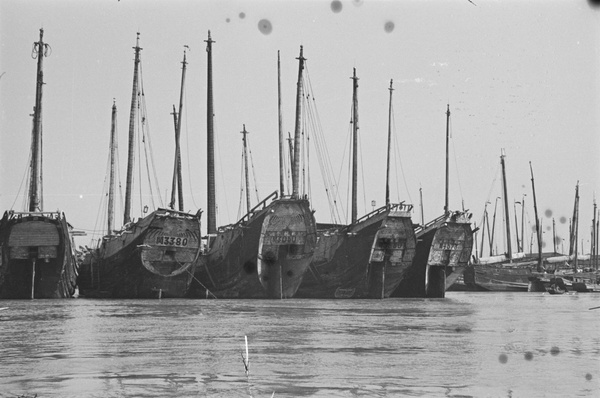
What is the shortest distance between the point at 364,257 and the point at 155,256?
12051 millimetres

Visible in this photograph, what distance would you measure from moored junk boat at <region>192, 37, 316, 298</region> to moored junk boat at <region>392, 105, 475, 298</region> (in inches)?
380

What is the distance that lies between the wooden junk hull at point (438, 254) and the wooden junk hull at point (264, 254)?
9583 millimetres

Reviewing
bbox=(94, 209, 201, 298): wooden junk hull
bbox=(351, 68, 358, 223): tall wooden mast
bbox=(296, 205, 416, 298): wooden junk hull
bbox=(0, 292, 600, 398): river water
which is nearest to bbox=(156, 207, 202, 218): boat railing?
bbox=(94, 209, 201, 298): wooden junk hull

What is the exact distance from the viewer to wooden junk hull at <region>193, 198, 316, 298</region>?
43406 mm

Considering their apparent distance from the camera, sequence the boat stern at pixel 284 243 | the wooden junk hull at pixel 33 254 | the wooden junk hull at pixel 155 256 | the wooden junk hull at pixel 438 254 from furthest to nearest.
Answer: the wooden junk hull at pixel 438 254 → the boat stern at pixel 284 243 → the wooden junk hull at pixel 155 256 → the wooden junk hull at pixel 33 254

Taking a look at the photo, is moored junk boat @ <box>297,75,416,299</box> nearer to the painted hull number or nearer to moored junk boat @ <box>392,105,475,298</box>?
moored junk boat @ <box>392,105,475,298</box>

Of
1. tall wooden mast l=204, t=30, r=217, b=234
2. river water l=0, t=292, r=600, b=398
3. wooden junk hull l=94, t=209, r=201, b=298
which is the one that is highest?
tall wooden mast l=204, t=30, r=217, b=234

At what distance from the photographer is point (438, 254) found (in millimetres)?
51562

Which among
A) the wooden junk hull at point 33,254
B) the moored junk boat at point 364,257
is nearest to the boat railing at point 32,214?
the wooden junk hull at point 33,254

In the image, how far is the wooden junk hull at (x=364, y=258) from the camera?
4747cm

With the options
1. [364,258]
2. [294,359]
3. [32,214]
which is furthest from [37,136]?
[294,359]

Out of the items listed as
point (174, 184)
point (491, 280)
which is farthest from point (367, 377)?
point (491, 280)

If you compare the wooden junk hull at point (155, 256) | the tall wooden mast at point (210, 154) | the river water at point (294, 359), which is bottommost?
the river water at point (294, 359)

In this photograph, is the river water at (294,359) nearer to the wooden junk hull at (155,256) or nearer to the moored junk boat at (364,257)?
the wooden junk hull at (155,256)
